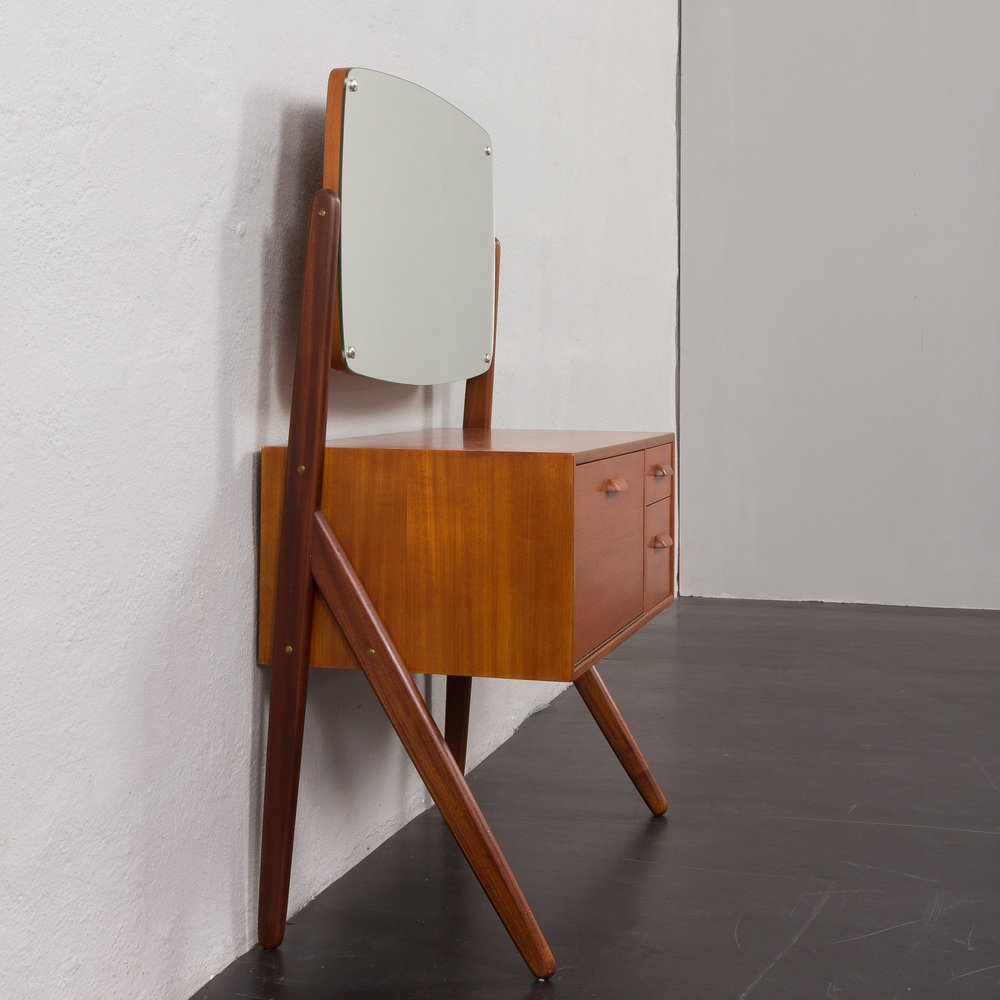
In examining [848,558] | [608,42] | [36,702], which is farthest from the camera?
[848,558]

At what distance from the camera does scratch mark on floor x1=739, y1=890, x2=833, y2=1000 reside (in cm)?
162

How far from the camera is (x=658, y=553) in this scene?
2104 mm

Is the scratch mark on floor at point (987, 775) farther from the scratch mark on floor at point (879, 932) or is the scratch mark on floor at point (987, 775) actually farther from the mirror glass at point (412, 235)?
the mirror glass at point (412, 235)

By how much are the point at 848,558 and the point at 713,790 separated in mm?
2365

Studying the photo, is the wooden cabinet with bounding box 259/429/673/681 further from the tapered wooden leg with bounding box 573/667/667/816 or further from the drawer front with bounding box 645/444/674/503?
the tapered wooden leg with bounding box 573/667/667/816

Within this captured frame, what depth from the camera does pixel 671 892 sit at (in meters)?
1.94

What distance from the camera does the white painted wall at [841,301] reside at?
447 centimetres

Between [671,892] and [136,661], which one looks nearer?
[136,661]

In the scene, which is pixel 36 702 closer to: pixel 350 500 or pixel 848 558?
pixel 350 500

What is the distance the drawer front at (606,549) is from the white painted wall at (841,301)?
2818 mm

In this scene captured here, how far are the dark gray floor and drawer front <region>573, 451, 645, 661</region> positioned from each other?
1.45ft

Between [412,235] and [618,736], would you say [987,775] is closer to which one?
[618,736]

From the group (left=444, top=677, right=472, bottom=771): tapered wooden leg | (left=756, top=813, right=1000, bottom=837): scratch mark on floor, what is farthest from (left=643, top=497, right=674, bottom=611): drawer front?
(left=756, top=813, right=1000, bottom=837): scratch mark on floor

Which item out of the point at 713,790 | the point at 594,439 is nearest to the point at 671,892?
the point at 713,790
